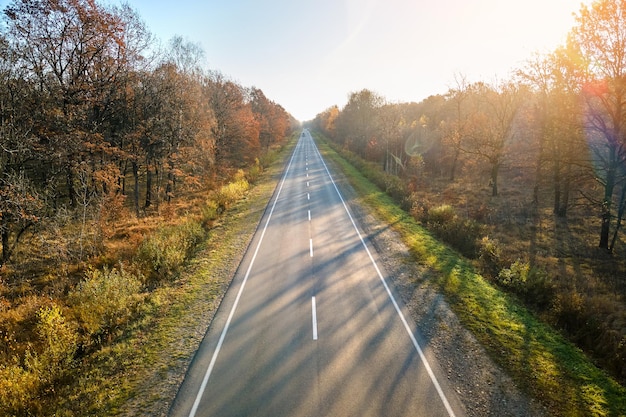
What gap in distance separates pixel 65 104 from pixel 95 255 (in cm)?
1105

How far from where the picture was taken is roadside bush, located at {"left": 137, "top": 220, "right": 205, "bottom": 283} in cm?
1368

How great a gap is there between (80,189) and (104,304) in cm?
1120

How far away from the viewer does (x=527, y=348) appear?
8977 mm

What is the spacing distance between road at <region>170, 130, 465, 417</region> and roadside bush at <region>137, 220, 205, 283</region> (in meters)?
3.12

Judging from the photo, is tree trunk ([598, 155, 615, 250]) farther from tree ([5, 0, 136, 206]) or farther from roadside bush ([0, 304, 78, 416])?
tree ([5, 0, 136, 206])

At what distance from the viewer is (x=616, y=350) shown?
Answer: 874cm

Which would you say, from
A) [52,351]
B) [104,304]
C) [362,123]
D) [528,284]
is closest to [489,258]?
[528,284]

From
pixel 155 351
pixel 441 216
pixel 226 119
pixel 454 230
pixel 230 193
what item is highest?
pixel 226 119

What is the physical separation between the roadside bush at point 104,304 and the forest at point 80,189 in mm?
40

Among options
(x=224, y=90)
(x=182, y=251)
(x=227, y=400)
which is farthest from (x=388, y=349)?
(x=224, y=90)

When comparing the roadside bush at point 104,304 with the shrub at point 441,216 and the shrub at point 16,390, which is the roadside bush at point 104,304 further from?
the shrub at point 441,216

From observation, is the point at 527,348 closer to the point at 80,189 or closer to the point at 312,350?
the point at 312,350

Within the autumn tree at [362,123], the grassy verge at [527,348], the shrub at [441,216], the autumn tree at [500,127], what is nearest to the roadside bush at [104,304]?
the grassy verge at [527,348]

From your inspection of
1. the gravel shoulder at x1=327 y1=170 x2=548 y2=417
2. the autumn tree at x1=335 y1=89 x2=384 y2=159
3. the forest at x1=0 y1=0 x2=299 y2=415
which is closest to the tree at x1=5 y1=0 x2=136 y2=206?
the forest at x1=0 y1=0 x2=299 y2=415
